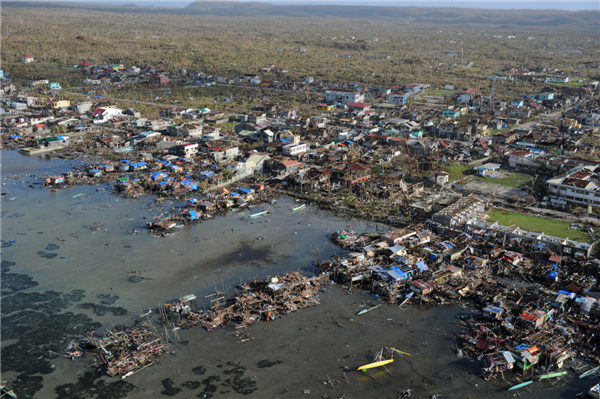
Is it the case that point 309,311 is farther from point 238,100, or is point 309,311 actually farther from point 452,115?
point 238,100

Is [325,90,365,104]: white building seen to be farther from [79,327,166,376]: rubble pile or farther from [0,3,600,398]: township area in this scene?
[79,327,166,376]: rubble pile

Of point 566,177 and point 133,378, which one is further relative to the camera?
point 566,177

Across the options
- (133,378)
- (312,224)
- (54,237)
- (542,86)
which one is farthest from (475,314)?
(542,86)

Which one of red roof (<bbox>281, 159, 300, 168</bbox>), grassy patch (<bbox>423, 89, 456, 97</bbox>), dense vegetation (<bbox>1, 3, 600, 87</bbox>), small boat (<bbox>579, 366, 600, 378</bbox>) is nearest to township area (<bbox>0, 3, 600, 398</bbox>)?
small boat (<bbox>579, 366, 600, 378</bbox>)

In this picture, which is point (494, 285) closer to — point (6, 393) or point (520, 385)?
point (520, 385)

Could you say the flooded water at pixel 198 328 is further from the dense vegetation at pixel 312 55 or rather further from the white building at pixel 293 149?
the dense vegetation at pixel 312 55

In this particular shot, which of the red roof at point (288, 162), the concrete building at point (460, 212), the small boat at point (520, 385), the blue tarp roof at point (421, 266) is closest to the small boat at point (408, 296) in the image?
the blue tarp roof at point (421, 266)
